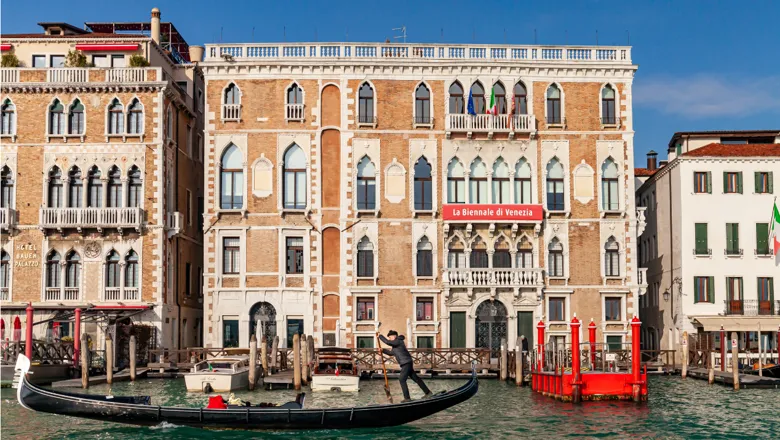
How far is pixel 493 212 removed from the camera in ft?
123

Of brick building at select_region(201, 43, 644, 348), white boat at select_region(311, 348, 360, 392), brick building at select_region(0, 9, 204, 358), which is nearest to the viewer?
white boat at select_region(311, 348, 360, 392)

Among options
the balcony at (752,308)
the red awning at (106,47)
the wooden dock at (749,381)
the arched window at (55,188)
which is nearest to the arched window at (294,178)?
the red awning at (106,47)

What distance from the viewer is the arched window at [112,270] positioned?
36.8m

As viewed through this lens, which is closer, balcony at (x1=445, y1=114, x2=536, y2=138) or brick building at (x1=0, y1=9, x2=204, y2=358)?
brick building at (x1=0, y1=9, x2=204, y2=358)

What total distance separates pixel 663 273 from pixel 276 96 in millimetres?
15924

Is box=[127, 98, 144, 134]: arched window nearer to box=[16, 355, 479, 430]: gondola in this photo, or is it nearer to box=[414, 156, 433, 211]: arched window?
box=[414, 156, 433, 211]: arched window

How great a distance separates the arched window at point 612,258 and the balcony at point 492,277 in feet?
8.29

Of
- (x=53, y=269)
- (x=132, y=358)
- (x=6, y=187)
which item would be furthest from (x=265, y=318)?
(x=6, y=187)

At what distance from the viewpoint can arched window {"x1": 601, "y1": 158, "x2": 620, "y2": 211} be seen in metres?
38.3

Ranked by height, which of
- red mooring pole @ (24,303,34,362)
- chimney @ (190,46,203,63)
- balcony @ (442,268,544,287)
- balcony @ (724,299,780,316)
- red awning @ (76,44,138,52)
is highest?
chimney @ (190,46,203,63)

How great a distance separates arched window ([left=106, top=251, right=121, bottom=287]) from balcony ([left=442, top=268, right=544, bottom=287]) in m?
11.1

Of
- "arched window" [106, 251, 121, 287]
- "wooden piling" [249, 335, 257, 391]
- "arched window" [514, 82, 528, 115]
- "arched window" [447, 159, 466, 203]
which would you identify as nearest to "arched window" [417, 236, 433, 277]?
"arched window" [447, 159, 466, 203]

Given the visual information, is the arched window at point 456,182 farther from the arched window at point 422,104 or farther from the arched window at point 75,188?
the arched window at point 75,188

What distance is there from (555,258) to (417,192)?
5368 millimetres
